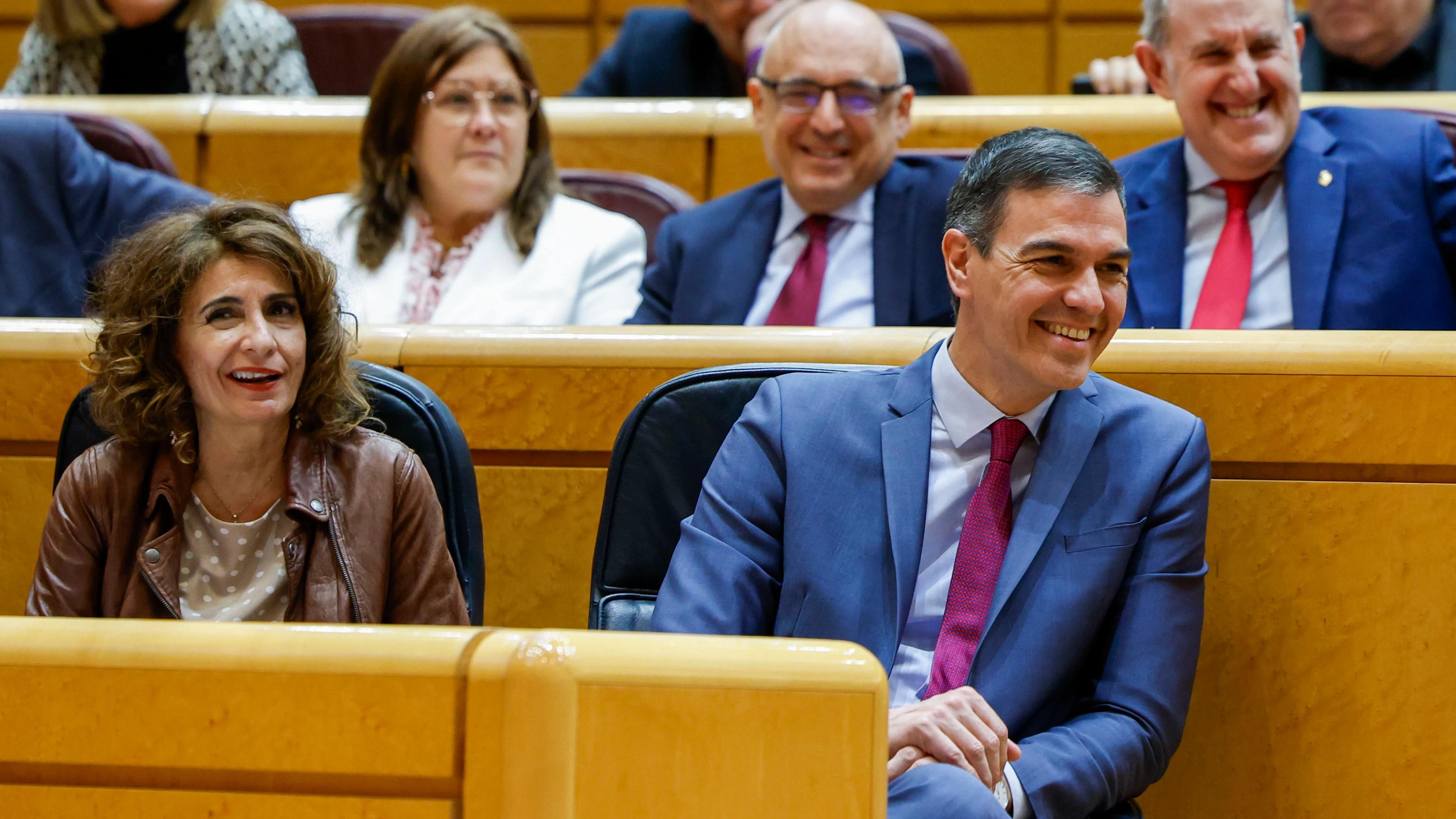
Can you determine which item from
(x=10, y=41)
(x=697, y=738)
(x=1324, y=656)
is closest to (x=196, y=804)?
(x=697, y=738)

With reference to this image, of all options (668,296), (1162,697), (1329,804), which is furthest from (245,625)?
(668,296)

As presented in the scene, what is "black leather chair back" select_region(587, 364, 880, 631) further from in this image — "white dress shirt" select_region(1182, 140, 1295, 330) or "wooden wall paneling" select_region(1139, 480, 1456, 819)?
"white dress shirt" select_region(1182, 140, 1295, 330)

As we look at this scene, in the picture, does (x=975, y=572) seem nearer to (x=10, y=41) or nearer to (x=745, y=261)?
(x=745, y=261)

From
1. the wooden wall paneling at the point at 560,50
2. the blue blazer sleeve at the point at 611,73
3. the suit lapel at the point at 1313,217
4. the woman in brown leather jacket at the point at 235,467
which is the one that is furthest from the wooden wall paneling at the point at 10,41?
the suit lapel at the point at 1313,217

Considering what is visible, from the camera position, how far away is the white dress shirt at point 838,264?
143cm

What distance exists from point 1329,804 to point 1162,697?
7.1 inches

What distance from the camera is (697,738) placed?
574mm

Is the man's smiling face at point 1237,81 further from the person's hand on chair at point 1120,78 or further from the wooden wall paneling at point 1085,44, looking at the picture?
the wooden wall paneling at point 1085,44

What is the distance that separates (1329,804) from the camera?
3.04 ft

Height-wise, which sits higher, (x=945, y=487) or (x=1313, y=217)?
(x=1313, y=217)

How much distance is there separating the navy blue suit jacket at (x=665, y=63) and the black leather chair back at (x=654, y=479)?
3.81ft

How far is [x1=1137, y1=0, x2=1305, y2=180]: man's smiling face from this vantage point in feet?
4.31

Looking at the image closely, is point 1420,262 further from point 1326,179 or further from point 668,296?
point 668,296

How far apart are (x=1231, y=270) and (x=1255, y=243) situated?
43mm
